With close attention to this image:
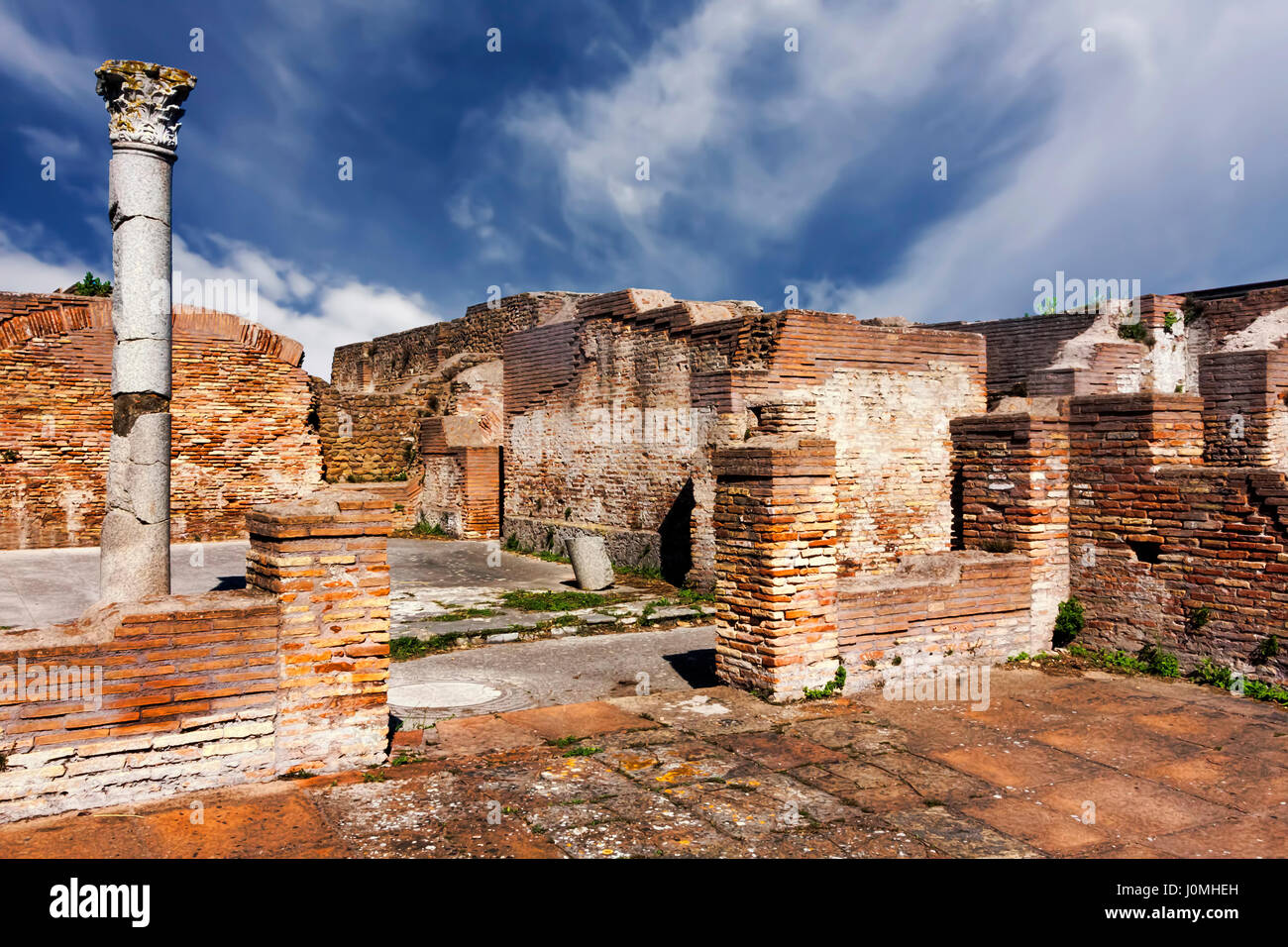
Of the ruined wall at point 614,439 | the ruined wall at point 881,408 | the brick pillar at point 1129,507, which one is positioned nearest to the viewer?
the brick pillar at point 1129,507

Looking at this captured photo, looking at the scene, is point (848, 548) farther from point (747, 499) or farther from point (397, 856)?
point (397, 856)

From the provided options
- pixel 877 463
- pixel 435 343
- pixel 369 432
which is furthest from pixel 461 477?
pixel 877 463

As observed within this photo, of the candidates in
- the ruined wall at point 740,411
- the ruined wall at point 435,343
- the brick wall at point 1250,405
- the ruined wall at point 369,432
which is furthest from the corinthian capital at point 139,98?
the brick wall at point 1250,405

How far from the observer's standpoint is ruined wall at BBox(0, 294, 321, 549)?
12.2m

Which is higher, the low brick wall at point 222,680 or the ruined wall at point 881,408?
the ruined wall at point 881,408

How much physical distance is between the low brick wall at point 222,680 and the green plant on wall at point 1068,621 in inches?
217

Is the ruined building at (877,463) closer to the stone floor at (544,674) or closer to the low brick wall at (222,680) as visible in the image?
the stone floor at (544,674)

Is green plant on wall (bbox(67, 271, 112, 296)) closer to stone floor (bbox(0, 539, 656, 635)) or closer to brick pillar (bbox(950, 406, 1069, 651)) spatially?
stone floor (bbox(0, 539, 656, 635))

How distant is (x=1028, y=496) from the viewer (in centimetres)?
713

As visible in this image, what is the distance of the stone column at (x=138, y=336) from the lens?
535cm

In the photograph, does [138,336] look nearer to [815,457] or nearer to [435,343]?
[815,457]

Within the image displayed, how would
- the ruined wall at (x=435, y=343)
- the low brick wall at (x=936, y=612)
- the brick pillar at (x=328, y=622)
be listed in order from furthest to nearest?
the ruined wall at (x=435, y=343), the low brick wall at (x=936, y=612), the brick pillar at (x=328, y=622)
